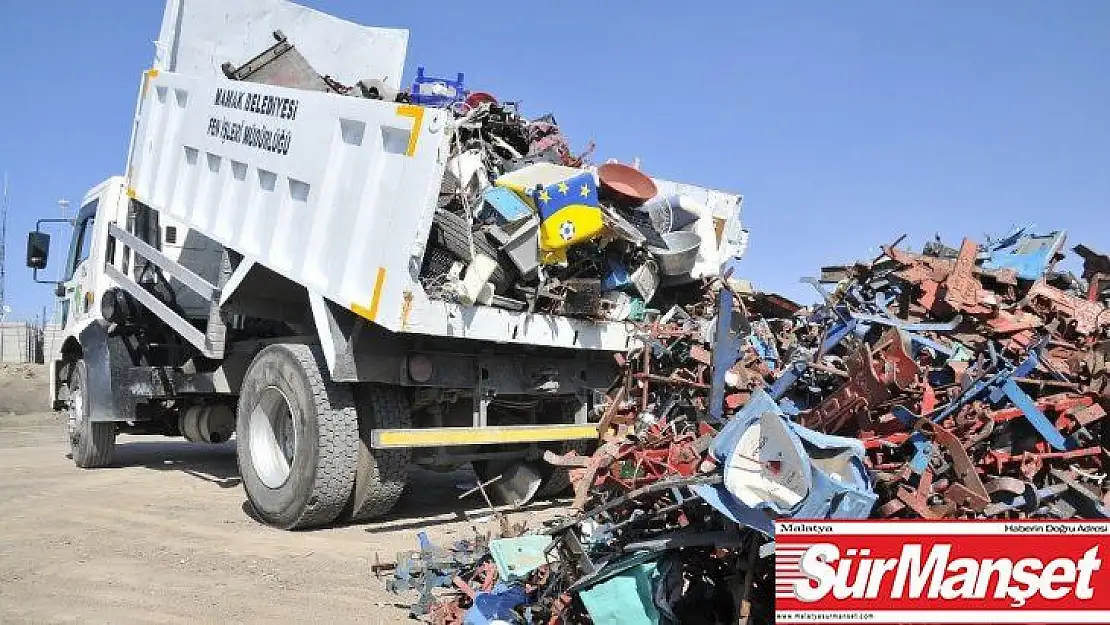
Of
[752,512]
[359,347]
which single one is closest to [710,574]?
[752,512]

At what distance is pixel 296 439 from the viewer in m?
5.42

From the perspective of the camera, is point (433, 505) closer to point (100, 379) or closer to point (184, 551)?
point (184, 551)

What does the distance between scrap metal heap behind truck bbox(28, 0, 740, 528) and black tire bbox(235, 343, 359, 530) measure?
0.04 feet

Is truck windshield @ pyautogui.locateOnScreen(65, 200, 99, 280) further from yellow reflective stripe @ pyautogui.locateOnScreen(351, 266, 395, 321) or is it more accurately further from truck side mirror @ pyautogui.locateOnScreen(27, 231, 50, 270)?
yellow reflective stripe @ pyautogui.locateOnScreen(351, 266, 395, 321)

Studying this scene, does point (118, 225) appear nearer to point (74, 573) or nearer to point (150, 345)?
point (150, 345)

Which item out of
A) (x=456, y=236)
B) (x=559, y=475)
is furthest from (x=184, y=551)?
(x=559, y=475)

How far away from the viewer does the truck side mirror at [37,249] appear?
8898 mm

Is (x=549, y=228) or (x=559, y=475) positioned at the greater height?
(x=549, y=228)

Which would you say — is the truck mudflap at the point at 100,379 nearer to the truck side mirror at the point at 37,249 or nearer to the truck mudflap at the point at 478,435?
Result: the truck side mirror at the point at 37,249

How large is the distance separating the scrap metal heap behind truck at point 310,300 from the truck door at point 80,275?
14.7 inches

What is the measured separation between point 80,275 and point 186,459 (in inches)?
90.9

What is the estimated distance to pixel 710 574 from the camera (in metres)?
3.17

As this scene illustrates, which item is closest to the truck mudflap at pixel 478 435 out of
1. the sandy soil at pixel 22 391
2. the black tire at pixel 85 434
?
the black tire at pixel 85 434

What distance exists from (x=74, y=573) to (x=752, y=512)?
3609 millimetres
